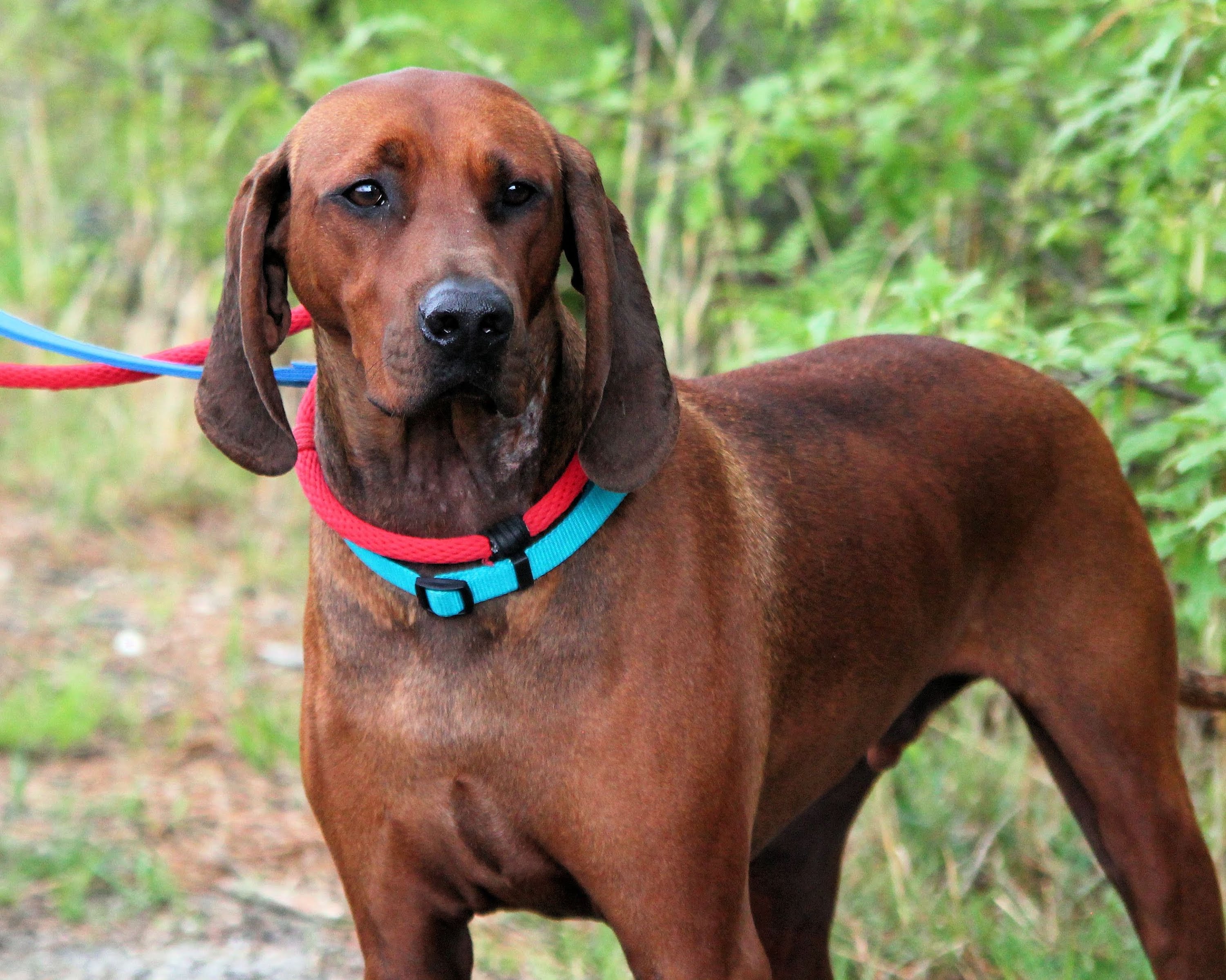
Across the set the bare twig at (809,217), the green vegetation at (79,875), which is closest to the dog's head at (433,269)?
the green vegetation at (79,875)

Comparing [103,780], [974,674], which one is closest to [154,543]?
[103,780]

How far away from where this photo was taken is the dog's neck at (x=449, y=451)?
2484 millimetres

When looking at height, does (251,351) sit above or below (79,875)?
above

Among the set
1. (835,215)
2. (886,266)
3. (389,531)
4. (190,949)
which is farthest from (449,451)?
(835,215)

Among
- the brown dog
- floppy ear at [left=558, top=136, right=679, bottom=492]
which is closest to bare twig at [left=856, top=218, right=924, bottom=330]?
the brown dog

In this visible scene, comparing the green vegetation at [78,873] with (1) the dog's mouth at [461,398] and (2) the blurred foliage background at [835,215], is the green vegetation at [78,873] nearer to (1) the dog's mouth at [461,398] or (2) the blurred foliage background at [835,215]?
(2) the blurred foliage background at [835,215]

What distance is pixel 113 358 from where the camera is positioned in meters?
3.00

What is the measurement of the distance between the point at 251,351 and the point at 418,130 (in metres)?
0.43

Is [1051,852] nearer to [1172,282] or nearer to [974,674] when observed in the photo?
[974,674]

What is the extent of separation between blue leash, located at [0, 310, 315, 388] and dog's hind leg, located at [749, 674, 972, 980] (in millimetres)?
1446

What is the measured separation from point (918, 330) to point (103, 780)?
2.81 meters

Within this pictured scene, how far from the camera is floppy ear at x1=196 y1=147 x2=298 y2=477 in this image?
2434 mm

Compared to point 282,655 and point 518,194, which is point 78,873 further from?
point 518,194

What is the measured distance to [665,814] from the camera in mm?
2355
